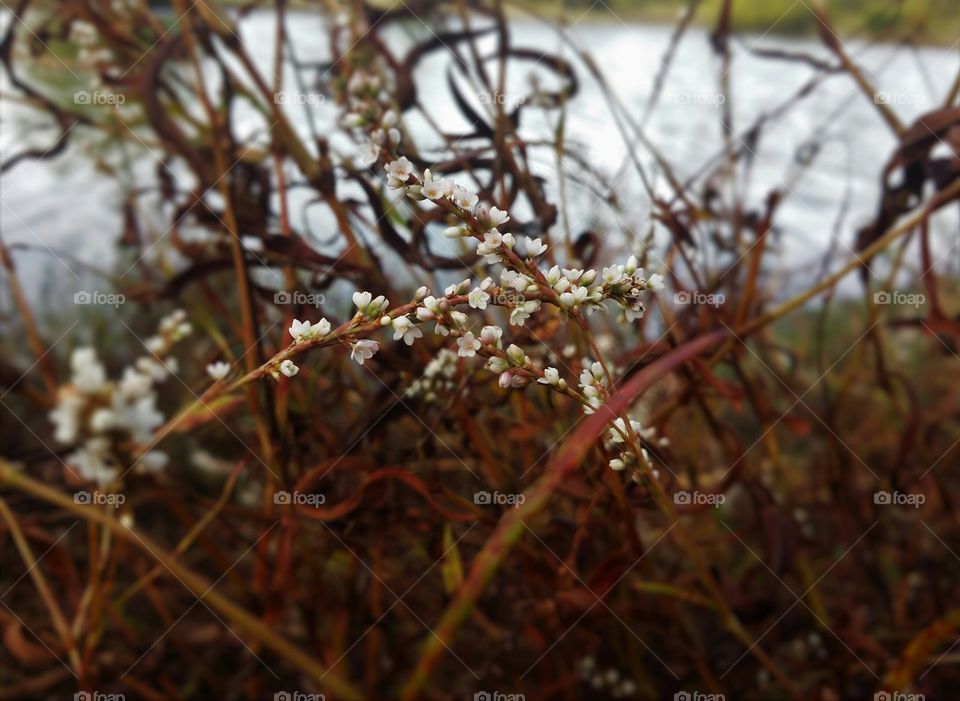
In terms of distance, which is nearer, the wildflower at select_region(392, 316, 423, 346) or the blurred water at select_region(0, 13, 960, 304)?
the wildflower at select_region(392, 316, 423, 346)

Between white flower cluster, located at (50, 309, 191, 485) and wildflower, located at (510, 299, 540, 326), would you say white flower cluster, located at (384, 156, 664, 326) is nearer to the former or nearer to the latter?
wildflower, located at (510, 299, 540, 326)

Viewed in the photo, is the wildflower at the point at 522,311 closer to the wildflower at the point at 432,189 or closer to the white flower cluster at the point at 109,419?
the wildflower at the point at 432,189

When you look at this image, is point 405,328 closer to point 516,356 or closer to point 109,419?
point 516,356

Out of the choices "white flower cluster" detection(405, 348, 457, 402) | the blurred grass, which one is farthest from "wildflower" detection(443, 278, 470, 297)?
the blurred grass

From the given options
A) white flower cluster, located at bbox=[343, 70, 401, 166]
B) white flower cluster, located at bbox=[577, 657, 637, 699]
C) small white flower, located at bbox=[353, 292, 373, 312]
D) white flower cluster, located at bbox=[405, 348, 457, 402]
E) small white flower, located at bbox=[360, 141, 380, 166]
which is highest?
white flower cluster, located at bbox=[343, 70, 401, 166]

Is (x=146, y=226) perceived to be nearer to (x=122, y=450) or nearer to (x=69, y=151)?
(x=69, y=151)

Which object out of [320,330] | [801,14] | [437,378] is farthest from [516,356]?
[801,14]

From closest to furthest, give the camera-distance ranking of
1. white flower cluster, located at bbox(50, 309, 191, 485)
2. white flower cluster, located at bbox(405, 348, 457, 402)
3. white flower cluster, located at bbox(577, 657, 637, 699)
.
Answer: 1. white flower cluster, located at bbox(405, 348, 457, 402)
2. white flower cluster, located at bbox(50, 309, 191, 485)
3. white flower cluster, located at bbox(577, 657, 637, 699)
